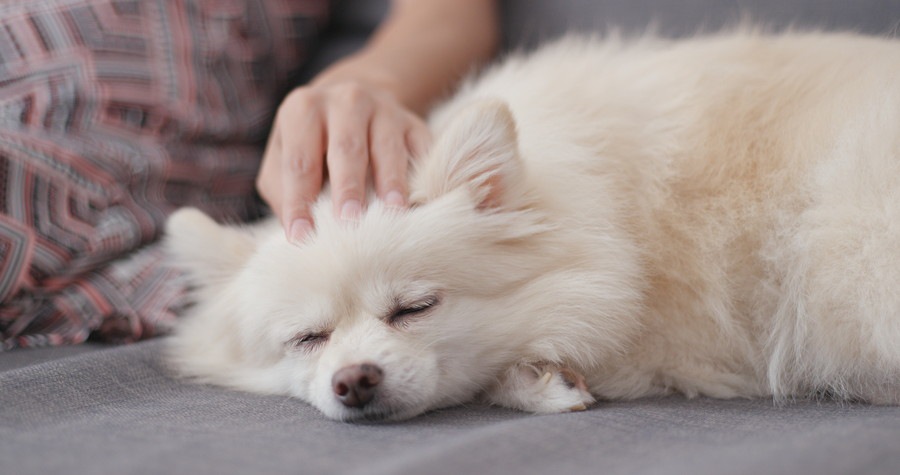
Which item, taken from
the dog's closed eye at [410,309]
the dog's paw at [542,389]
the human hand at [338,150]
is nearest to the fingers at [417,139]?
the human hand at [338,150]

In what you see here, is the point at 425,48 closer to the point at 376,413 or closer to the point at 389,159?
the point at 389,159

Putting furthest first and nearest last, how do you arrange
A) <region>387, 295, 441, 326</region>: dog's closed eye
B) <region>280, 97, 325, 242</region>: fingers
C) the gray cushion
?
1. the gray cushion
2. <region>280, 97, 325, 242</region>: fingers
3. <region>387, 295, 441, 326</region>: dog's closed eye

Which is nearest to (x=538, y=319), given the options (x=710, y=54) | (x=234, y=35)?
(x=710, y=54)

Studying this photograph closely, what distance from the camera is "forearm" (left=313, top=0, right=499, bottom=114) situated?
227 cm

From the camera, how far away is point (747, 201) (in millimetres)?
1568

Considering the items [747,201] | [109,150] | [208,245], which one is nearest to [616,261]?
[747,201]

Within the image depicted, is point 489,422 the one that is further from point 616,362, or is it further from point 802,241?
point 802,241

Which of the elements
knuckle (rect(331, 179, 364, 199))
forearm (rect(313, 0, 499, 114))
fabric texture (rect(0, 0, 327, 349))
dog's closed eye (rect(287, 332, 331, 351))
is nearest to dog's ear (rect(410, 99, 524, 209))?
knuckle (rect(331, 179, 364, 199))

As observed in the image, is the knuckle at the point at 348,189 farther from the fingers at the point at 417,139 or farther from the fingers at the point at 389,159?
the fingers at the point at 417,139

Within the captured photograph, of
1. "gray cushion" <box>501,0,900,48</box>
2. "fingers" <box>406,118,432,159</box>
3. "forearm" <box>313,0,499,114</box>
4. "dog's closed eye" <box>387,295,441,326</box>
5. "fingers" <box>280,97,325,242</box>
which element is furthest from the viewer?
"forearm" <box>313,0,499,114</box>

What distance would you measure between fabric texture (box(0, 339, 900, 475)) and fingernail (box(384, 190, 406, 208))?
422 millimetres

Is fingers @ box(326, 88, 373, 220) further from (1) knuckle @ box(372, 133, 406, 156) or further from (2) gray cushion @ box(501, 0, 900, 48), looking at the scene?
(2) gray cushion @ box(501, 0, 900, 48)

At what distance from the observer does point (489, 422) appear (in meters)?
1.33

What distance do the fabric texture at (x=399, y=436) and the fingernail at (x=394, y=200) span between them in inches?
16.6
